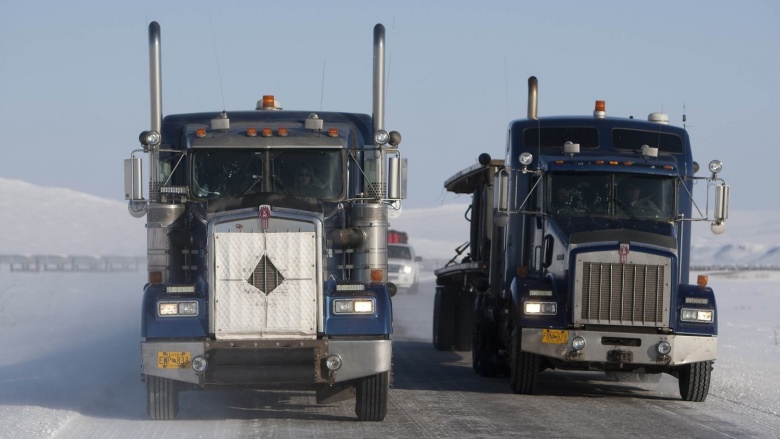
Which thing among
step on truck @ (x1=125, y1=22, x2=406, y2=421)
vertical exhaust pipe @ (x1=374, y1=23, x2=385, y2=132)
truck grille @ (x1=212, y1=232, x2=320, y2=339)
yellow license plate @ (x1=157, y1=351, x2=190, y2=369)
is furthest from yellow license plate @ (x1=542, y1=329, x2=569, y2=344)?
yellow license plate @ (x1=157, y1=351, x2=190, y2=369)

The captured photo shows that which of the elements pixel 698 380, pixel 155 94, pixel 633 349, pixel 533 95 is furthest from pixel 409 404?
pixel 533 95

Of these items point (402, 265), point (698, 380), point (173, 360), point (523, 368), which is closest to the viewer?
point (173, 360)

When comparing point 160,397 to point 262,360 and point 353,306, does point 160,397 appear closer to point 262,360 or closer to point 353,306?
point 262,360

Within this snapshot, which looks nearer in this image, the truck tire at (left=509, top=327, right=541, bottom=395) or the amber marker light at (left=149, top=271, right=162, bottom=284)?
the amber marker light at (left=149, top=271, right=162, bottom=284)

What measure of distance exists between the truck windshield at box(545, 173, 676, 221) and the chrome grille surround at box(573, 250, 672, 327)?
4.33ft

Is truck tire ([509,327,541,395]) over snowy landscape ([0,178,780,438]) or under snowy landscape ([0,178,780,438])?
over

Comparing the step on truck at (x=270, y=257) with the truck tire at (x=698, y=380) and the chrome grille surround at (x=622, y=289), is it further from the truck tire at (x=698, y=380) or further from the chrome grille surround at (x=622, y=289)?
the truck tire at (x=698, y=380)

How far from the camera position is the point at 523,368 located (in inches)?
627

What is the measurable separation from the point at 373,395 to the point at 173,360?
200 cm

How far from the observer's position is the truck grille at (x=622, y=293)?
49.8 feet

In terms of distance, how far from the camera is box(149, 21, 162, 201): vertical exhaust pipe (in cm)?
1387

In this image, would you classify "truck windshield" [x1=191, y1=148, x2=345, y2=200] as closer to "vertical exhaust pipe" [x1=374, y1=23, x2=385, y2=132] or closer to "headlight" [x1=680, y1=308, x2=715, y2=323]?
"vertical exhaust pipe" [x1=374, y1=23, x2=385, y2=132]

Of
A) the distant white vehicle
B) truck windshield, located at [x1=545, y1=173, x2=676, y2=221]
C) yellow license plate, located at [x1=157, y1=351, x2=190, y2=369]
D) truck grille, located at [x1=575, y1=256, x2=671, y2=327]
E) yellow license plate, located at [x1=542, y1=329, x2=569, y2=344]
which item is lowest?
the distant white vehicle

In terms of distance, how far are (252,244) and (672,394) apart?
266 inches
